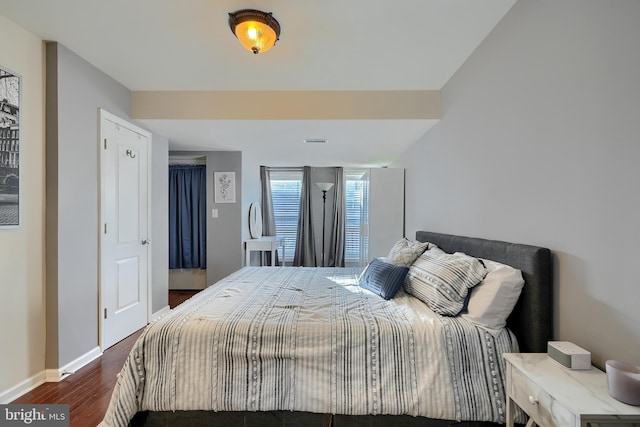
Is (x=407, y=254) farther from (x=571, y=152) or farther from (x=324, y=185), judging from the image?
(x=324, y=185)

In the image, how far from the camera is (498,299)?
1487mm

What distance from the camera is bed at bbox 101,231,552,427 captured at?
1.40 meters

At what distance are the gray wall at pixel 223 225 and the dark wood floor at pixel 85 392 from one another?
6.66ft

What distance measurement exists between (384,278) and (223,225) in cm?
305

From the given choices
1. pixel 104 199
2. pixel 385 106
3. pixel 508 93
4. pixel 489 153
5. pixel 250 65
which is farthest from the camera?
pixel 385 106

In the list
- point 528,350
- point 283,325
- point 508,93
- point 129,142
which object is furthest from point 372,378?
point 129,142

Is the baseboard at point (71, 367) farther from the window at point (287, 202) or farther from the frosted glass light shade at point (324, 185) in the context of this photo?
the frosted glass light shade at point (324, 185)

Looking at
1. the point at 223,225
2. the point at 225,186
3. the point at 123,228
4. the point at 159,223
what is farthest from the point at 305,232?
the point at 123,228

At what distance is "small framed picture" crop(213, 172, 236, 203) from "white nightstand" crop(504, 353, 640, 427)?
3873mm

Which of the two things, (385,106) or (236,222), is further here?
(236,222)

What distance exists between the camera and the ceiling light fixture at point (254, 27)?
68.0 inches

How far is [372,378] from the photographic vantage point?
143cm

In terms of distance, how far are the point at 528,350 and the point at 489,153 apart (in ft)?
3.88

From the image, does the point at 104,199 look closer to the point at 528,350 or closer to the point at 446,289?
the point at 446,289
